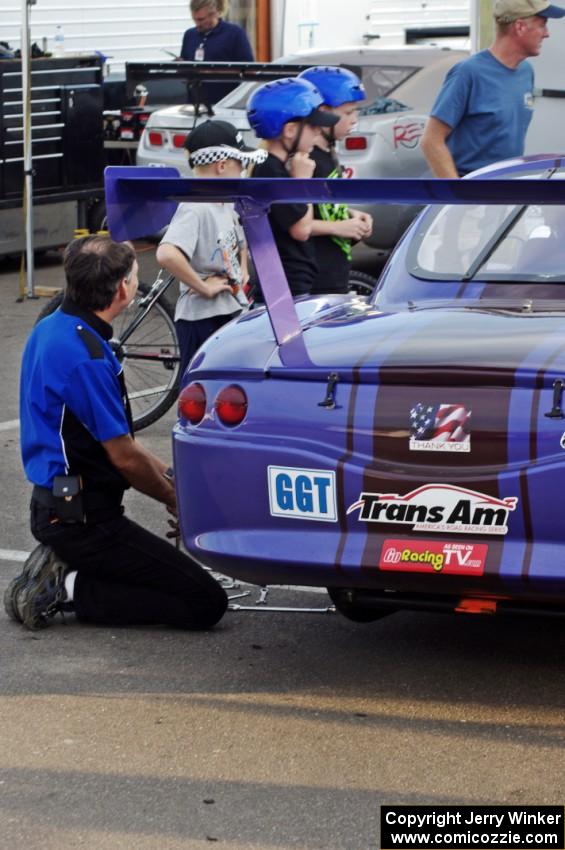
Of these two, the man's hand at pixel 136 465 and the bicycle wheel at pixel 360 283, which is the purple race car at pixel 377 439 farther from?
the bicycle wheel at pixel 360 283

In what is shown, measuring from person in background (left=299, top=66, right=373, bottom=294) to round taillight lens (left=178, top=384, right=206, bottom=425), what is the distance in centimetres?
215

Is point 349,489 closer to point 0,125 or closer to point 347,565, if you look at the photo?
point 347,565

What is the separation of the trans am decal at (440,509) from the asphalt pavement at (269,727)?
581mm

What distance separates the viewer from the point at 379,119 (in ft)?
38.9

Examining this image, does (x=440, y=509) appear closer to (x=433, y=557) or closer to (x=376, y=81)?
(x=433, y=557)

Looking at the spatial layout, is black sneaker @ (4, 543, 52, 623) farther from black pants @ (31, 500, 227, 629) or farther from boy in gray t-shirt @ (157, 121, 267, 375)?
boy in gray t-shirt @ (157, 121, 267, 375)

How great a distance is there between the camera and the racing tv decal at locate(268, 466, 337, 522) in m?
4.37

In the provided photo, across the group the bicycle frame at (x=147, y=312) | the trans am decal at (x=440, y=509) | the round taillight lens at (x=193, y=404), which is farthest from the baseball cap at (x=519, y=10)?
the trans am decal at (x=440, y=509)

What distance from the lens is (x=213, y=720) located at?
177 inches

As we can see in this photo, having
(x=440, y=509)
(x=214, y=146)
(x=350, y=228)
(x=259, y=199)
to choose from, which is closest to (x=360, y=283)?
(x=350, y=228)

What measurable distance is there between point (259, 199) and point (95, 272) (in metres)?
0.89

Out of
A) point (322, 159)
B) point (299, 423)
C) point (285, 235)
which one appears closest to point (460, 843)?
point (299, 423)

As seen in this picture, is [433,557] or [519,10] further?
[519,10]

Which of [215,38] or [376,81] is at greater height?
[215,38]
